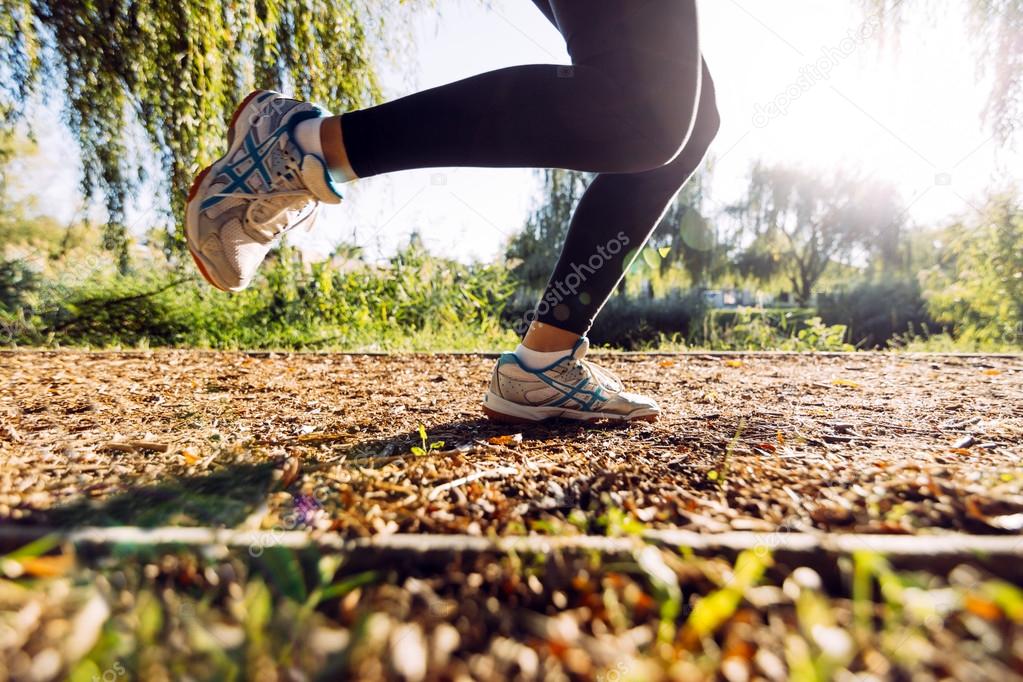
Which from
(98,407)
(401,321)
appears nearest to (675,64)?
(98,407)

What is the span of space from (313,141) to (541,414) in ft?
2.83

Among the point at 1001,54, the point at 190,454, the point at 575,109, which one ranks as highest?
the point at 1001,54

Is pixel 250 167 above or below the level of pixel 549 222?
below

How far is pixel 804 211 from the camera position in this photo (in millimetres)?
18031

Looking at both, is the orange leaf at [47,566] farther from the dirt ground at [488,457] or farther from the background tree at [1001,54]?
the background tree at [1001,54]

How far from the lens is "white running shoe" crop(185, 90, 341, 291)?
45.0 inches

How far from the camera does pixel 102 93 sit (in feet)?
11.3

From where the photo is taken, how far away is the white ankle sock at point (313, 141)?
43.2 inches

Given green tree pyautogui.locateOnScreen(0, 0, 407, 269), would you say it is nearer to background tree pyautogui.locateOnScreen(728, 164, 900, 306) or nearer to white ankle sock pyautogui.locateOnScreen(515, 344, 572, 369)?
white ankle sock pyautogui.locateOnScreen(515, 344, 572, 369)

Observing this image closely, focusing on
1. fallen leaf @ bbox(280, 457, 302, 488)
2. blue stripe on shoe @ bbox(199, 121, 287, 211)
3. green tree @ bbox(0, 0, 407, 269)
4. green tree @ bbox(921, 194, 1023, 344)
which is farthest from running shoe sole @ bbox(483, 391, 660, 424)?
green tree @ bbox(921, 194, 1023, 344)

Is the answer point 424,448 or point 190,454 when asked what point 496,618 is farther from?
point 190,454

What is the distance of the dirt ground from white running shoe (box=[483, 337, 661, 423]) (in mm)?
52
